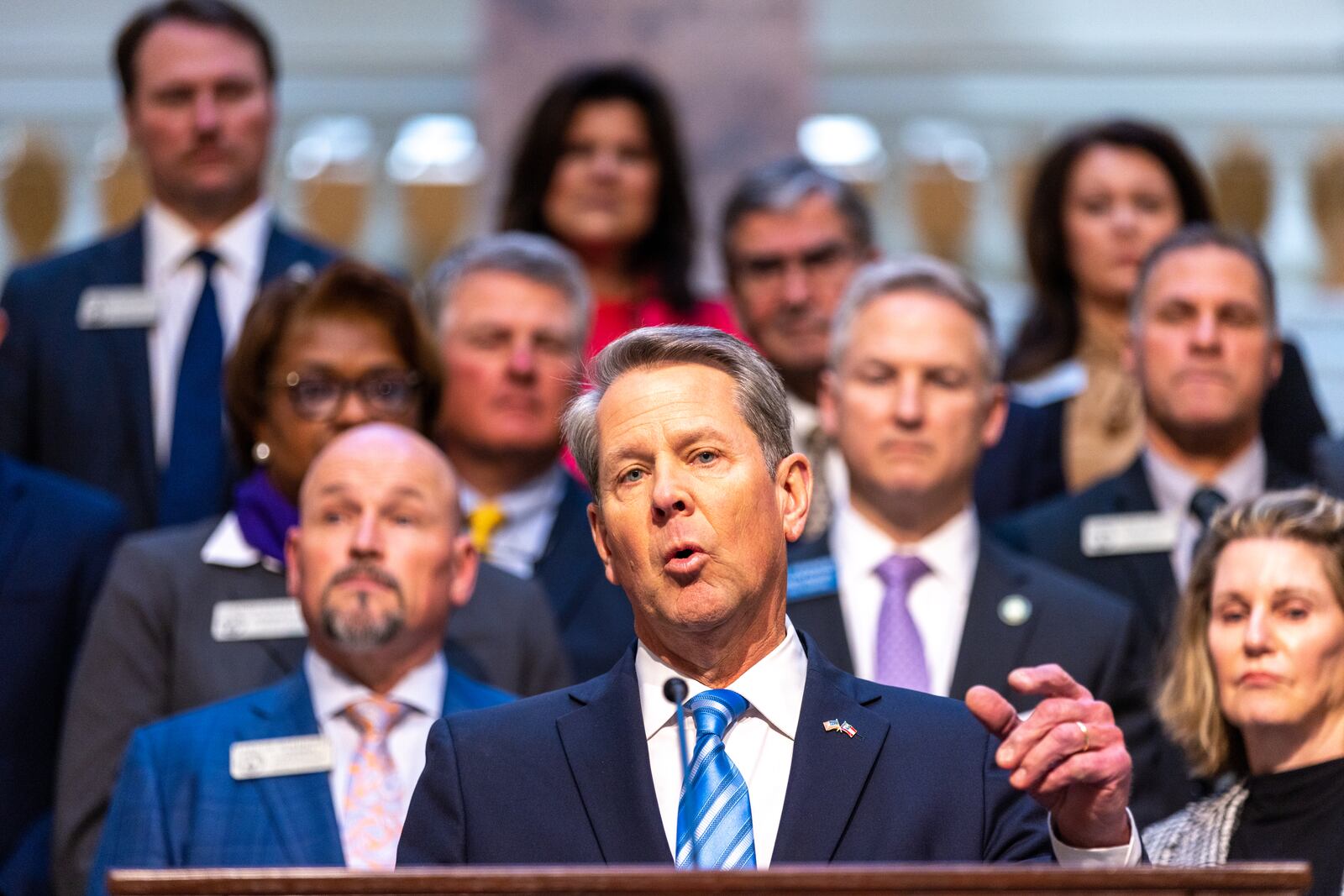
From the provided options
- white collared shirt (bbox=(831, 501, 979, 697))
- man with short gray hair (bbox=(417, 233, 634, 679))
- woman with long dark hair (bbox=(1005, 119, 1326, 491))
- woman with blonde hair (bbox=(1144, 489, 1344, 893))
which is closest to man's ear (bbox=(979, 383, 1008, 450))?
white collared shirt (bbox=(831, 501, 979, 697))

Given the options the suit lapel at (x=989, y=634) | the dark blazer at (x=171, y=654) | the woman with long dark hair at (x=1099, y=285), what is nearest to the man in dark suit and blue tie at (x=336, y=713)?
the dark blazer at (x=171, y=654)

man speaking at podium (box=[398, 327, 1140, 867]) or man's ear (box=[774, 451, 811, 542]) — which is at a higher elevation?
man's ear (box=[774, 451, 811, 542])

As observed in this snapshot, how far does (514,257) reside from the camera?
175 inches

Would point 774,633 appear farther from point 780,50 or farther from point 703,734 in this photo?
point 780,50

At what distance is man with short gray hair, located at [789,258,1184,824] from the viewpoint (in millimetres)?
3678

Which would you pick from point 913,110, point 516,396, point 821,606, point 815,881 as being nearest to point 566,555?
point 516,396

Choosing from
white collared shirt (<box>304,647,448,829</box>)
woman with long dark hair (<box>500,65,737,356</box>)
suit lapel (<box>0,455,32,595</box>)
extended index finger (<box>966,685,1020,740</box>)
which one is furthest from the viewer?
woman with long dark hair (<box>500,65,737,356</box>)

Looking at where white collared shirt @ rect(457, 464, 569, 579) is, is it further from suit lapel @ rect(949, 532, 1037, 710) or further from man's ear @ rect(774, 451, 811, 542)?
man's ear @ rect(774, 451, 811, 542)

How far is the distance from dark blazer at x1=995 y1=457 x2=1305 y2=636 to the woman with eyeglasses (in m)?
1.13

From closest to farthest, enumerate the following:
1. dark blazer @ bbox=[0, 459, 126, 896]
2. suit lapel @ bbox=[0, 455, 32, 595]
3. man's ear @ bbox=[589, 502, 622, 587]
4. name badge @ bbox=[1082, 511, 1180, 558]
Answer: man's ear @ bbox=[589, 502, 622, 587], dark blazer @ bbox=[0, 459, 126, 896], suit lapel @ bbox=[0, 455, 32, 595], name badge @ bbox=[1082, 511, 1180, 558]

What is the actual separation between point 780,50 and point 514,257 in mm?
2052

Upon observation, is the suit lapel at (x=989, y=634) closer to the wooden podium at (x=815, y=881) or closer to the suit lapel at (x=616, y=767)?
the suit lapel at (x=616, y=767)

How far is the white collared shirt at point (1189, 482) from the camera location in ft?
14.1

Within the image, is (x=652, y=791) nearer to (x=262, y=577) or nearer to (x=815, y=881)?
(x=815, y=881)
